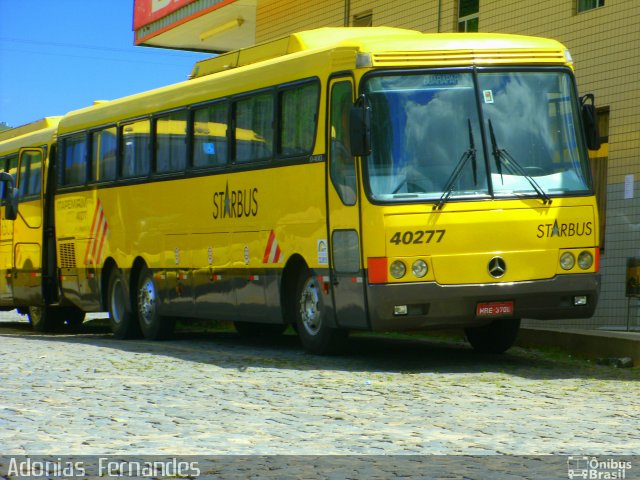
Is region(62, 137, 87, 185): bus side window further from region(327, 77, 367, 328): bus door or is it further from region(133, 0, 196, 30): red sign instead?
region(133, 0, 196, 30): red sign

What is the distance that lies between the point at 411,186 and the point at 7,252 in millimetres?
13623

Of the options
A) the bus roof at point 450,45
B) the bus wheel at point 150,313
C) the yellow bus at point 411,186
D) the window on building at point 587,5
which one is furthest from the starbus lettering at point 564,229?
the window on building at point 587,5

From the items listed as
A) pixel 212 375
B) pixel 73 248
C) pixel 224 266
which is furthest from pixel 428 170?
Answer: pixel 73 248

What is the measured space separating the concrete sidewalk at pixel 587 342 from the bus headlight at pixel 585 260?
40.8 inches

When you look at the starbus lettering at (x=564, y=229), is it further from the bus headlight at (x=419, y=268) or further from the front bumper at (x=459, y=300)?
the bus headlight at (x=419, y=268)

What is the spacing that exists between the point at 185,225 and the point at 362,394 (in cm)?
740

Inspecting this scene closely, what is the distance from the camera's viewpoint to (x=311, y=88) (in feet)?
51.1

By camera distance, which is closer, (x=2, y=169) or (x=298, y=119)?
(x=298, y=119)

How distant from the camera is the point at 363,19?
2862 cm

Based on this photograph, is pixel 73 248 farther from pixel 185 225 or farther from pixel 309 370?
pixel 309 370

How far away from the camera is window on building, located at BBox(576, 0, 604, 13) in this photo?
21656 millimetres

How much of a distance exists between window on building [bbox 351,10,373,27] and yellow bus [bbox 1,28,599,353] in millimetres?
10967

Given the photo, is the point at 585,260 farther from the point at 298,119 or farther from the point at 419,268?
the point at 298,119

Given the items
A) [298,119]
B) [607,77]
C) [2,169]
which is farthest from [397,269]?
[2,169]
